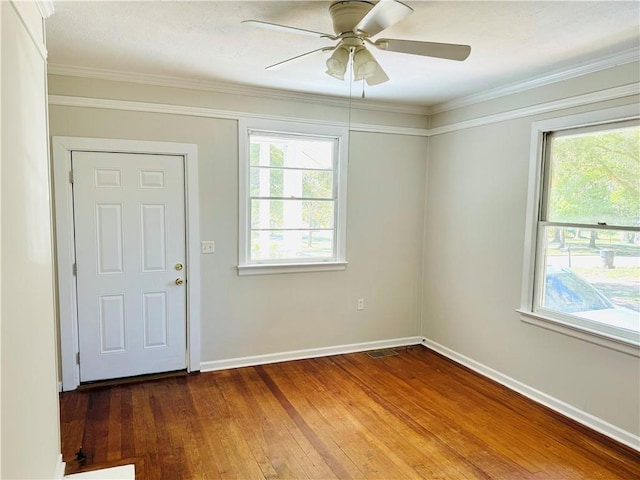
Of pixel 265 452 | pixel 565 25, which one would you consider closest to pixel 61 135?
pixel 265 452

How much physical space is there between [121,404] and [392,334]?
104 inches

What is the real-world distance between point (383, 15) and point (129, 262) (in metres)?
2.72

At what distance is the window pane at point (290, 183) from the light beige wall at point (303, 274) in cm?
22

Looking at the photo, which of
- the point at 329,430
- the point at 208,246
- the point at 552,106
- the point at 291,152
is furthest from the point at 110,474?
the point at 552,106

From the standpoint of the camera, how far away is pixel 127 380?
137 inches

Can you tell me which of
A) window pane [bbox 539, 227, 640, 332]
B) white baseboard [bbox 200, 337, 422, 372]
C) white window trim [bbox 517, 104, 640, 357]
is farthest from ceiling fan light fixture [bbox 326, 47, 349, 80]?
white baseboard [bbox 200, 337, 422, 372]

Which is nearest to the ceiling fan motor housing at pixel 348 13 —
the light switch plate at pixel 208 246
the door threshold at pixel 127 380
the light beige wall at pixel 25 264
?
the light beige wall at pixel 25 264

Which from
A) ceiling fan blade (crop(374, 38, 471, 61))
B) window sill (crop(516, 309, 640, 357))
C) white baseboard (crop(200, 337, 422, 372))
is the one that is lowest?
white baseboard (crop(200, 337, 422, 372))

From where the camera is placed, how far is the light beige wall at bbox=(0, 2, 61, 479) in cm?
128

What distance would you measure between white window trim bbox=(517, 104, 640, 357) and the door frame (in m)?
2.72

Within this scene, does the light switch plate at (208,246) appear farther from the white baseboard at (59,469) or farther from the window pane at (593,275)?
the window pane at (593,275)

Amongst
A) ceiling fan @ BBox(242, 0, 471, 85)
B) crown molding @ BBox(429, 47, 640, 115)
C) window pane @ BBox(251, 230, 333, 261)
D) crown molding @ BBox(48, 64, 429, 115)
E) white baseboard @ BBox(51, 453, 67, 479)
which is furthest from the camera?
window pane @ BBox(251, 230, 333, 261)

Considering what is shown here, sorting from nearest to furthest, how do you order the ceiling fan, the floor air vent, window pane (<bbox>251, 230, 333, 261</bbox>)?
the ceiling fan → window pane (<bbox>251, 230, 333, 261</bbox>) → the floor air vent

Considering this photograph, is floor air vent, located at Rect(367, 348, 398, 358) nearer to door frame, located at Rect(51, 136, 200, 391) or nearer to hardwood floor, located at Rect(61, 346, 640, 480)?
hardwood floor, located at Rect(61, 346, 640, 480)
